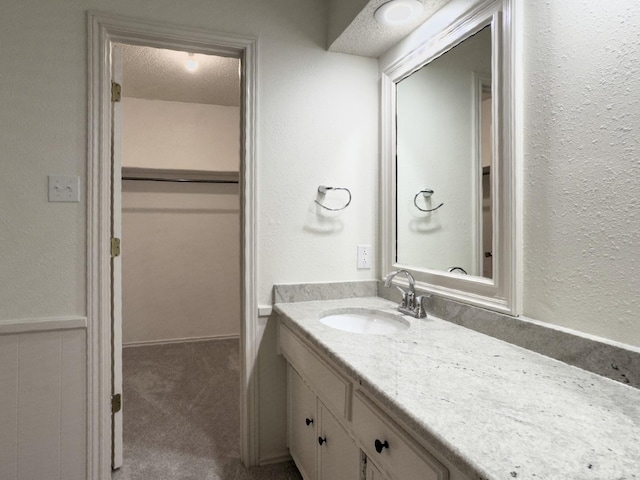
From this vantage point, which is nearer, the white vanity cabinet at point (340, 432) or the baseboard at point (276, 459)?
the white vanity cabinet at point (340, 432)

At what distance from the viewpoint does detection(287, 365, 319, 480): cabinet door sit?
1488mm

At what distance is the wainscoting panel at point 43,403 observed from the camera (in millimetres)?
1520

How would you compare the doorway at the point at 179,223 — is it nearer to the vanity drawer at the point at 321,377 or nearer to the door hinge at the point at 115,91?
the door hinge at the point at 115,91

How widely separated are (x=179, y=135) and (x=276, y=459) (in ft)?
9.42

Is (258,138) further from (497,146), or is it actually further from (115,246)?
(497,146)

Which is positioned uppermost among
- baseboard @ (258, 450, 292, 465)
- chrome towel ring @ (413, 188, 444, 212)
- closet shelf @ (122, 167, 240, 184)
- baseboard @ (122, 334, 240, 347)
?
closet shelf @ (122, 167, 240, 184)

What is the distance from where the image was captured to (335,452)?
1.28m

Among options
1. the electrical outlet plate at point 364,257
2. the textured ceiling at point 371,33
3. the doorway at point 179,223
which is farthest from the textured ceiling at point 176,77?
the electrical outlet plate at point 364,257

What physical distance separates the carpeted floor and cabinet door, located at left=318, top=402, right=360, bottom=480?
0.51 m

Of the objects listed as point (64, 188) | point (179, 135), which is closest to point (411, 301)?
point (64, 188)

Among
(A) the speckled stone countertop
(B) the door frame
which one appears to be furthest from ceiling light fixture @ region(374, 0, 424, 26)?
(A) the speckled stone countertop

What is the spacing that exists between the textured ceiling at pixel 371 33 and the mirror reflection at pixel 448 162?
181 millimetres

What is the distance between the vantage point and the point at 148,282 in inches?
143

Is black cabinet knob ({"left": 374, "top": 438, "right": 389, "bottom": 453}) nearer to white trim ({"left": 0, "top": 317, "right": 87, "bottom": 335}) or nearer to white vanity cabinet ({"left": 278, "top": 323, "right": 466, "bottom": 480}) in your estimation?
white vanity cabinet ({"left": 278, "top": 323, "right": 466, "bottom": 480})
